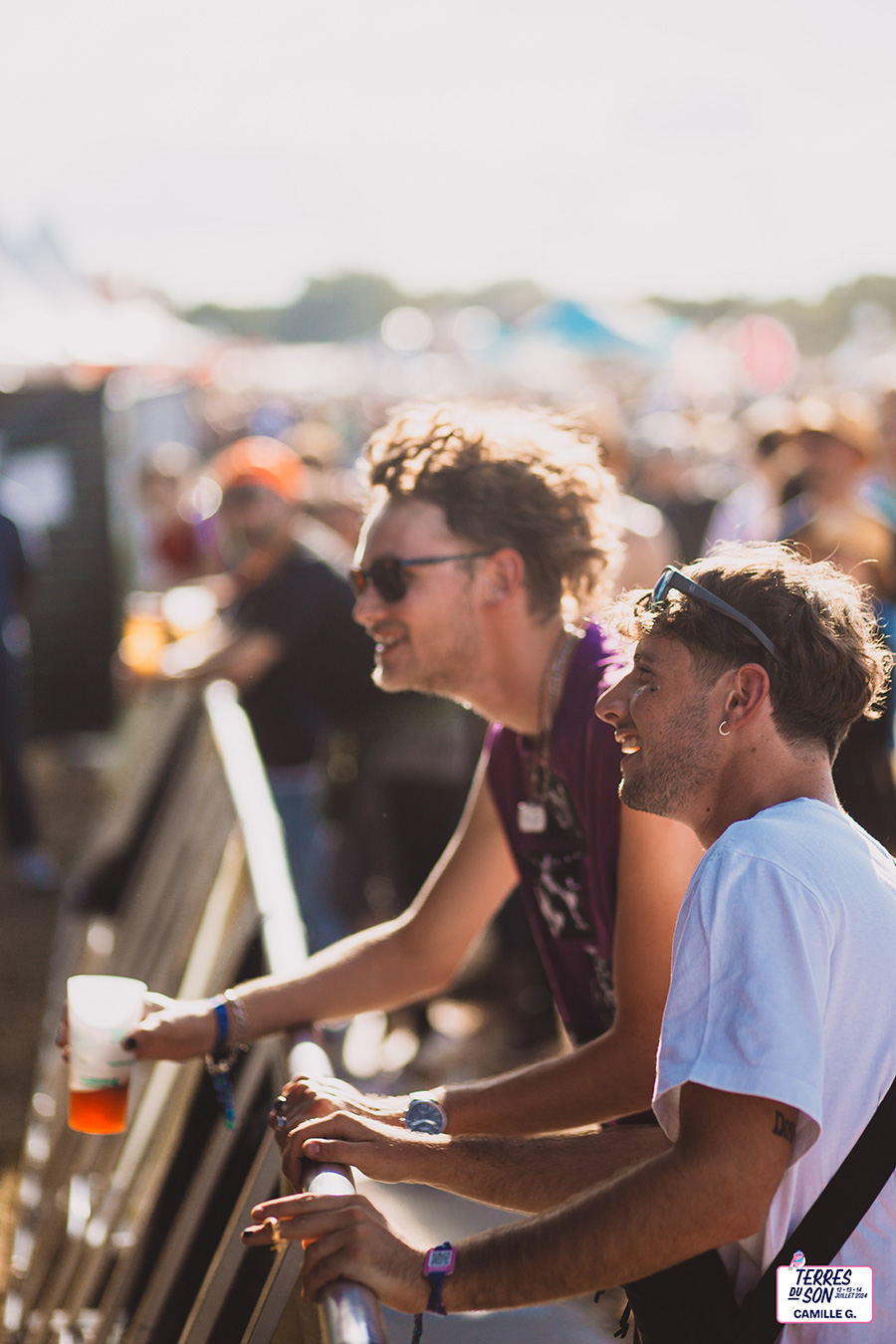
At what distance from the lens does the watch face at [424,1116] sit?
1898 mm

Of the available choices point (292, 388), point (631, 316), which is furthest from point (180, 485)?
point (292, 388)

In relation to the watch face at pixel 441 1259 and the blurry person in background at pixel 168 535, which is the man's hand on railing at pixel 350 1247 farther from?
the blurry person in background at pixel 168 535

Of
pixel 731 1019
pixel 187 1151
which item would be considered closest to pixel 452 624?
pixel 731 1019

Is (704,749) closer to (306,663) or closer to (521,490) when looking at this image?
(521,490)

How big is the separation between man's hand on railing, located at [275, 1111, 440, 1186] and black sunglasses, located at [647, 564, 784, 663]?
73 cm

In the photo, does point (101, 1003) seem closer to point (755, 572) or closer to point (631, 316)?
point (755, 572)

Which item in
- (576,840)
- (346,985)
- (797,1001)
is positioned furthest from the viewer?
(346,985)

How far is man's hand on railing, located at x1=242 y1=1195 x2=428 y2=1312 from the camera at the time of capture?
138cm

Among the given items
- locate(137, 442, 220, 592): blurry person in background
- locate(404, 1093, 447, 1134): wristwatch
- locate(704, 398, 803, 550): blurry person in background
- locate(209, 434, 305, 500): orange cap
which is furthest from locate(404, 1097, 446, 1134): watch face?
locate(137, 442, 220, 592): blurry person in background

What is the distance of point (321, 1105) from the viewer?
68.6 inches

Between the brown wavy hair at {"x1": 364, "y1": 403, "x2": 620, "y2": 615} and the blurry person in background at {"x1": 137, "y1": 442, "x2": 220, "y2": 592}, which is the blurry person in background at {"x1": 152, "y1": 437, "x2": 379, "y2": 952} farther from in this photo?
the blurry person in background at {"x1": 137, "y1": 442, "x2": 220, "y2": 592}

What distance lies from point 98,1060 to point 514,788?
0.81 m

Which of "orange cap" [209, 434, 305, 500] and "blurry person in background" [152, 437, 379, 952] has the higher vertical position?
"orange cap" [209, 434, 305, 500]

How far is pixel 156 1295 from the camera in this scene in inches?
95.2
